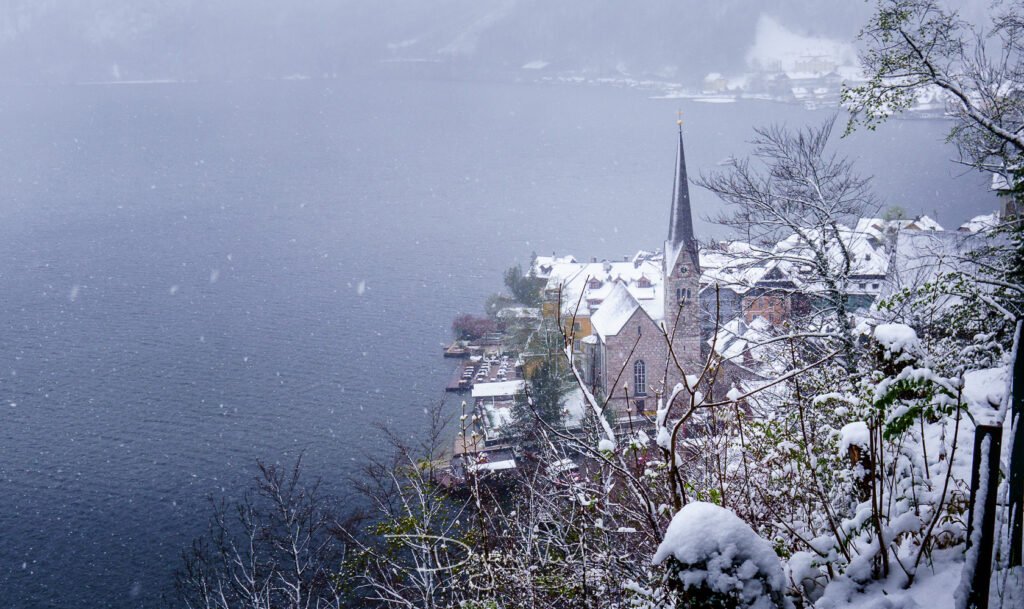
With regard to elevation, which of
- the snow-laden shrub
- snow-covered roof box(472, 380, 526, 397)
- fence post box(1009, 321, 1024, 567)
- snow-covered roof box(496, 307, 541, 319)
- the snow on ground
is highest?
the snow on ground

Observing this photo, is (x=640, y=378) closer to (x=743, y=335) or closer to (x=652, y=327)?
(x=652, y=327)

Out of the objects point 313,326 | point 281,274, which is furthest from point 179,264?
point 313,326

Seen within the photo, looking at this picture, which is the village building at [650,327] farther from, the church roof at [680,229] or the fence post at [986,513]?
the fence post at [986,513]

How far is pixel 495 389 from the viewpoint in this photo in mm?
30484

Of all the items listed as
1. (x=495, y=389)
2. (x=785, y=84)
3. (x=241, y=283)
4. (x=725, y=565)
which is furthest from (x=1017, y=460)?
(x=785, y=84)

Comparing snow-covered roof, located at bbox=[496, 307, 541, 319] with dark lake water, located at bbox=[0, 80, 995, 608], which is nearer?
dark lake water, located at bbox=[0, 80, 995, 608]

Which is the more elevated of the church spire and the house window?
the church spire

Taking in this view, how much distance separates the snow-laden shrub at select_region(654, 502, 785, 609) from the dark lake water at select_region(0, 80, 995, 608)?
1931cm

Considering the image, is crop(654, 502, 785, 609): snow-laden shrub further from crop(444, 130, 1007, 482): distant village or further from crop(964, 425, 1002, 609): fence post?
crop(444, 130, 1007, 482): distant village

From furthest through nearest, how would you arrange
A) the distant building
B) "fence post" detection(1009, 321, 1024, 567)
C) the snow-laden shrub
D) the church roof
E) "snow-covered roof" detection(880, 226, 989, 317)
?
1. the distant building
2. the church roof
3. "snow-covered roof" detection(880, 226, 989, 317)
4. the snow-laden shrub
5. "fence post" detection(1009, 321, 1024, 567)

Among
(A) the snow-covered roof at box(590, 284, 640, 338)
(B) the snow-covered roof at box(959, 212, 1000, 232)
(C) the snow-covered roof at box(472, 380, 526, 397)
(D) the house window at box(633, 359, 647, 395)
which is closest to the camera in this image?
(B) the snow-covered roof at box(959, 212, 1000, 232)

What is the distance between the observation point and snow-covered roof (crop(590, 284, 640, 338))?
28438 millimetres

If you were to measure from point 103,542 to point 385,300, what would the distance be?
26320mm

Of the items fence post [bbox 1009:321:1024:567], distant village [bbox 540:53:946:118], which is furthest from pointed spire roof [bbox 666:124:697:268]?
distant village [bbox 540:53:946:118]
